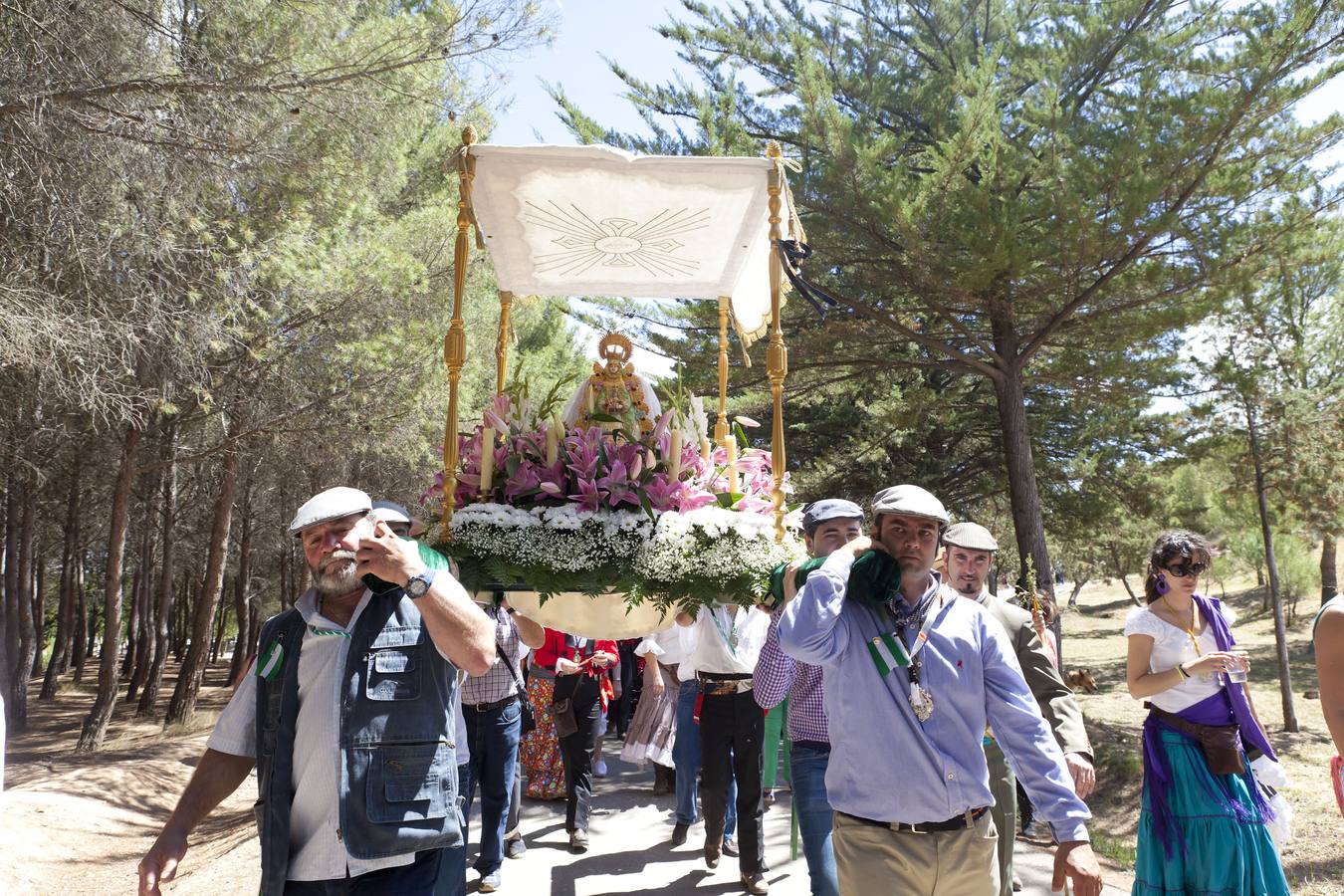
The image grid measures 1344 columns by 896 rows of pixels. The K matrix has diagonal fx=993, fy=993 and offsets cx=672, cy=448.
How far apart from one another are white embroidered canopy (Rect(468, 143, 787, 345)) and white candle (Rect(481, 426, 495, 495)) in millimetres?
1320

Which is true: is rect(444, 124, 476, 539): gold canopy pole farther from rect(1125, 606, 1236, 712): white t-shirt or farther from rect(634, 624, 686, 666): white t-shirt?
rect(634, 624, 686, 666): white t-shirt

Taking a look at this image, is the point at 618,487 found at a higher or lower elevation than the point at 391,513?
higher

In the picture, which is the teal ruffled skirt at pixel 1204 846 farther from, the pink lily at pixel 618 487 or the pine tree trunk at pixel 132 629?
the pine tree trunk at pixel 132 629

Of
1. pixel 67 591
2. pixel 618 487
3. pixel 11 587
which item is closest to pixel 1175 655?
pixel 618 487

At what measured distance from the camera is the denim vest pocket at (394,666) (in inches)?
126

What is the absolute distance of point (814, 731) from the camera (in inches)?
188

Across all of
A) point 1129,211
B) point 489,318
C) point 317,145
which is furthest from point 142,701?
point 1129,211

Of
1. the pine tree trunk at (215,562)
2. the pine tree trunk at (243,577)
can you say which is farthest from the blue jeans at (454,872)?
the pine tree trunk at (243,577)

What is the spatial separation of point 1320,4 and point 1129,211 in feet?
9.42

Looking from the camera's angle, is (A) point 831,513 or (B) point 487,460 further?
(A) point 831,513

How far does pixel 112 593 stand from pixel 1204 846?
13.9 meters

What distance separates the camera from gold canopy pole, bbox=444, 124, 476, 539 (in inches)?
170

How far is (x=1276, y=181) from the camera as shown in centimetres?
1198

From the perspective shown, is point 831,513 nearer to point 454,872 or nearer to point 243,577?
point 454,872
